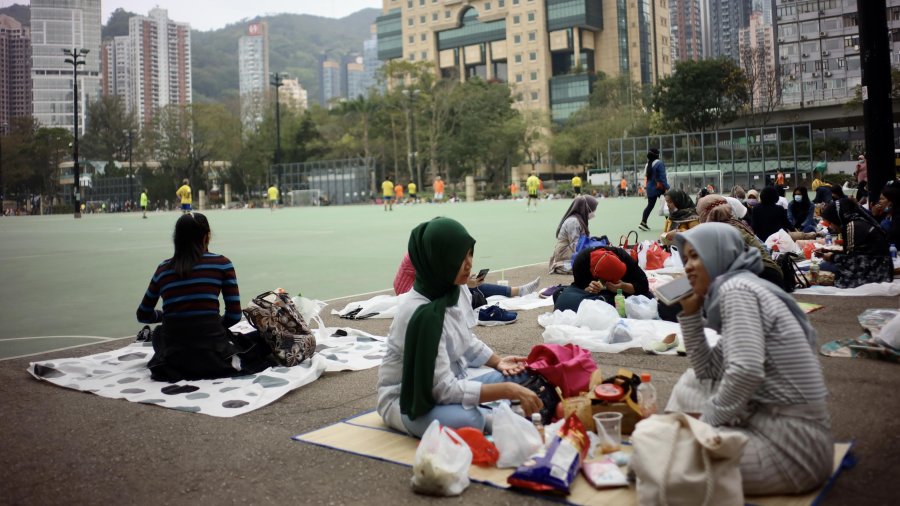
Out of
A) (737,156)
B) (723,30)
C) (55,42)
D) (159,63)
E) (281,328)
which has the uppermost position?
(159,63)

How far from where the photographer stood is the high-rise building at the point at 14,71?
581 inches

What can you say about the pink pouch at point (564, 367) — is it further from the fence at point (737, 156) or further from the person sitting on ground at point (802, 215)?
the fence at point (737, 156)

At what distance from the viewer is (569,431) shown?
3.61 meters

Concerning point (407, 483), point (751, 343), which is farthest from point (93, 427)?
point (751, 343)

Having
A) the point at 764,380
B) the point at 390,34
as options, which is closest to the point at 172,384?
the point at 764,380

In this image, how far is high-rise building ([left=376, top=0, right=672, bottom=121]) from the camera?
10181cm

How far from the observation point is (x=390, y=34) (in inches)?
4776

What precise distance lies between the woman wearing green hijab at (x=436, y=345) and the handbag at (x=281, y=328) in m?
2.10

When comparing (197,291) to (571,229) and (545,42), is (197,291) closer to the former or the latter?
(571,229)

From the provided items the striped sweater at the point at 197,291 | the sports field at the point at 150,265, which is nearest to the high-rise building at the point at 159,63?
the sports field at the point at 150,265

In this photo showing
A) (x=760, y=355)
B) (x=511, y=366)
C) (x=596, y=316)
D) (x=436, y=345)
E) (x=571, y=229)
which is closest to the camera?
(x=760, y=355)

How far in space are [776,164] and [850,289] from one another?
38756 mm

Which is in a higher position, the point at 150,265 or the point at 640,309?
the point at 150,265

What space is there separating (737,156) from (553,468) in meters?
45.7
